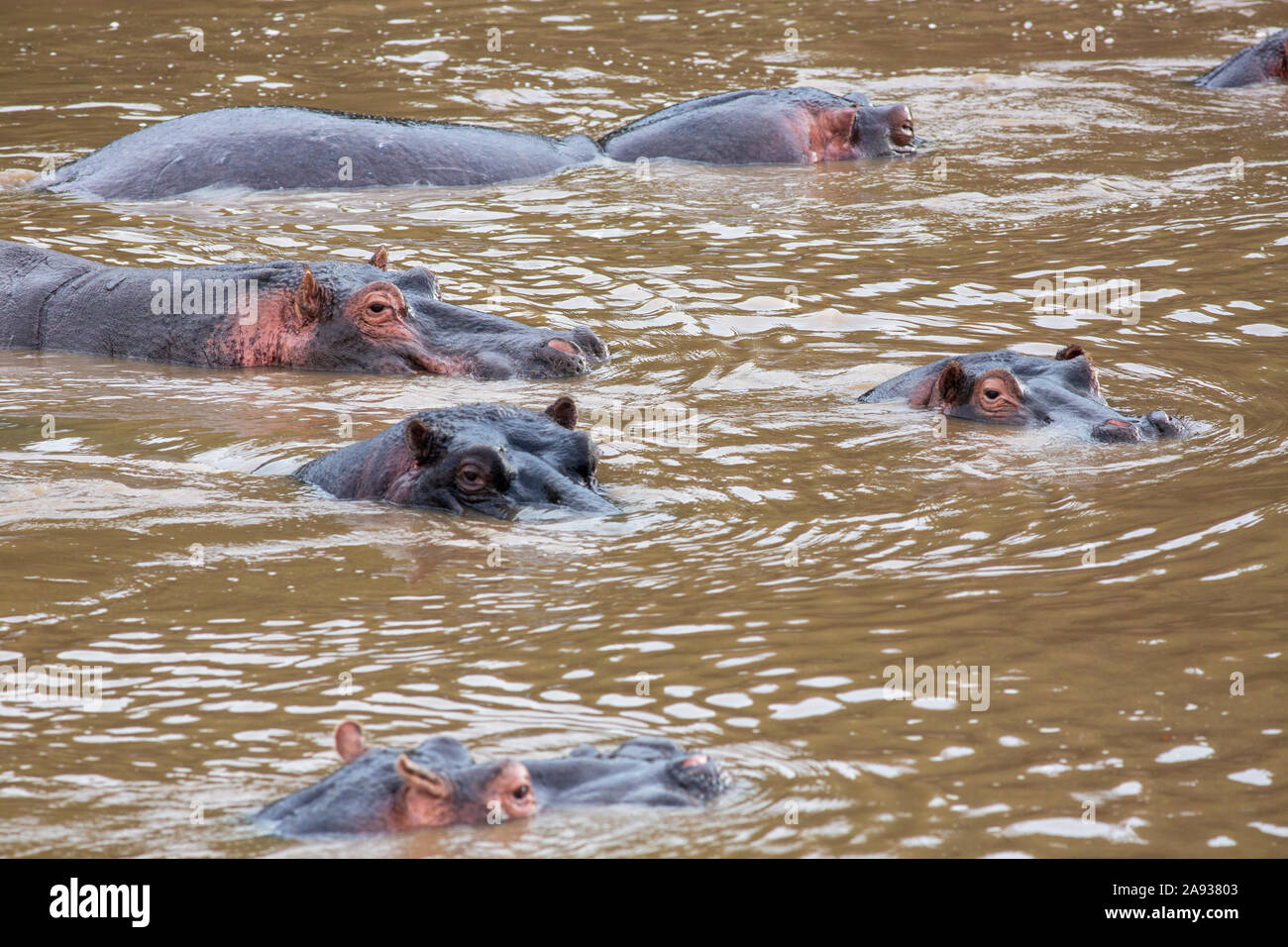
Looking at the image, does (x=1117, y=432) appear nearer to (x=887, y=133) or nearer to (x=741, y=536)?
(x=741, y=536)

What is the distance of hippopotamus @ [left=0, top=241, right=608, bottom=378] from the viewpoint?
9711 mm

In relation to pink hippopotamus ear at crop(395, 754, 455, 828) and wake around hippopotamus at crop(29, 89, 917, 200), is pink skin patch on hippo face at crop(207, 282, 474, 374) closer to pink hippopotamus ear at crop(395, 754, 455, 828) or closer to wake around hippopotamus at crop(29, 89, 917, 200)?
wake around hippopotamus at crop(29, 89, 917, 200)

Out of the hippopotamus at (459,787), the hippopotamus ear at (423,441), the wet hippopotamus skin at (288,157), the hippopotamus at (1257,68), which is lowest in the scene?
the hippopotamus at (459,787)

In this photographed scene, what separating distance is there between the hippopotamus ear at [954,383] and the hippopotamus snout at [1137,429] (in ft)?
2.35

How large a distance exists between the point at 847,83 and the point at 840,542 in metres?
10.9

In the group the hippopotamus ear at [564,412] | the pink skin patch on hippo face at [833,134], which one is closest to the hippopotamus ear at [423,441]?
the hippopotamus ear at [564,412]

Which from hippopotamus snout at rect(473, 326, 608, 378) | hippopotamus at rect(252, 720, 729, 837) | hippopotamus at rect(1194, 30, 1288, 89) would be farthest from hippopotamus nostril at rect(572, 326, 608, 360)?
hippopotamus at rect(1194, 30, 1288, 89)

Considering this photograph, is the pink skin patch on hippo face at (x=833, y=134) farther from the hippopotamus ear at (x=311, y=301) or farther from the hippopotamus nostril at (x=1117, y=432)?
the hippopotamus nostril at (x=1117, y=432)

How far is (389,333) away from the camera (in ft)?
32.4

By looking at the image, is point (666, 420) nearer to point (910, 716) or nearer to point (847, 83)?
point (910, 716)

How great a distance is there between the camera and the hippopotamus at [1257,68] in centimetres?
1644

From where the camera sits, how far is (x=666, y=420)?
866 cm

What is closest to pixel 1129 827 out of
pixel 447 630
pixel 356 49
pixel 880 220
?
pixel 447 630

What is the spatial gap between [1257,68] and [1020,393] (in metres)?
9.42
